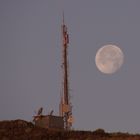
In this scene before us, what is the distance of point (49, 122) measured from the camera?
194 ft

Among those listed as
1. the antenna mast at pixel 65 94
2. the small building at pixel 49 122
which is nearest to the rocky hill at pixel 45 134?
the small building at pixel 49 122

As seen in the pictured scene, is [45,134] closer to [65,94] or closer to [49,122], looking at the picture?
[49,122]

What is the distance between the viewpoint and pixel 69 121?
76875 millimetres

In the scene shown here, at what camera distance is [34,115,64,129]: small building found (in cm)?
5922

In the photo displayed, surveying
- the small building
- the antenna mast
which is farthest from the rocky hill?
the antenna mast

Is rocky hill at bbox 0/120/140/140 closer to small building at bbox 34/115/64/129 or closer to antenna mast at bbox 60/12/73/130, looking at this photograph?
small building at bbox 34/115/64/129

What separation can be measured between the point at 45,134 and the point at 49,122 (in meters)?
6.56

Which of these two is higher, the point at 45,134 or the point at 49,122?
the point at 49,122

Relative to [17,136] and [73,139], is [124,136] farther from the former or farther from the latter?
[17,136]

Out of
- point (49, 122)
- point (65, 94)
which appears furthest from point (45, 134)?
point (65, 94)

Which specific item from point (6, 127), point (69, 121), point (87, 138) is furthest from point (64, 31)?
point (87, 138)

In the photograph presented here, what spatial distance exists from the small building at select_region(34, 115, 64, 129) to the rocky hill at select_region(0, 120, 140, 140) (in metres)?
2.55

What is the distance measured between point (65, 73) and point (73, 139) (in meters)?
31.2

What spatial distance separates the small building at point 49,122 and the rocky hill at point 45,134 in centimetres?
255
